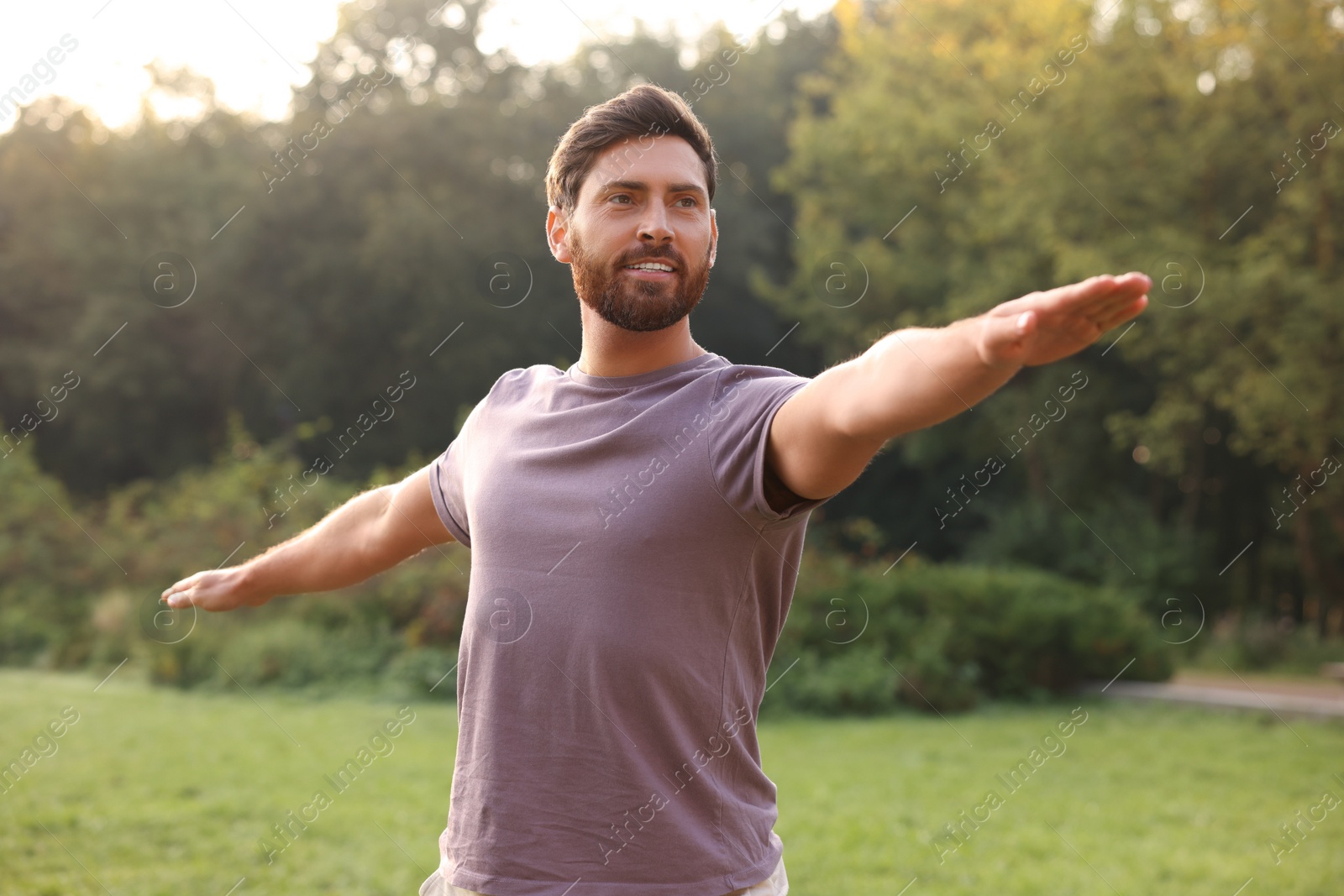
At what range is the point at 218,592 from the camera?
2744 millimetres

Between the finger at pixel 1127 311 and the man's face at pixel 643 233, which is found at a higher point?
the man's face at pixel 643 233

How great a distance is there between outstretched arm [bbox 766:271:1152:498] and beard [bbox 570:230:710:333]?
39cm

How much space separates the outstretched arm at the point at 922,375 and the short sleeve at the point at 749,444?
0.03 m

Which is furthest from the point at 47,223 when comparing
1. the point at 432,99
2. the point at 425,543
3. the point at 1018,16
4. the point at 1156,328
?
the point at 425,543

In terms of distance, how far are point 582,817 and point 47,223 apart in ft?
94.1

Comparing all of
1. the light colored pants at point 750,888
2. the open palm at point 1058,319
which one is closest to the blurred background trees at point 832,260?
the light colored pants at point 750,888

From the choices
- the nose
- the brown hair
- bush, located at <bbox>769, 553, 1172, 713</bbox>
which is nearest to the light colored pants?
the nose

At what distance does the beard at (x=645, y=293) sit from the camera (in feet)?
6.82

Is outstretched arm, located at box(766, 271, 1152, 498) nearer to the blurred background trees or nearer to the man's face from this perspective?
the man's face

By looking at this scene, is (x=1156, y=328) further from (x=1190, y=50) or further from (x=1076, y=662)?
(x=1076, y=662)

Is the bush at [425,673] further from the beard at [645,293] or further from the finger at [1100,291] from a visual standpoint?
the finger at [1100,291]

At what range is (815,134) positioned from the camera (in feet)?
85.4

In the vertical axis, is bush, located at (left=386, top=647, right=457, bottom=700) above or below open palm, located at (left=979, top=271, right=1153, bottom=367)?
below

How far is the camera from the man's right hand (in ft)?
8.95
